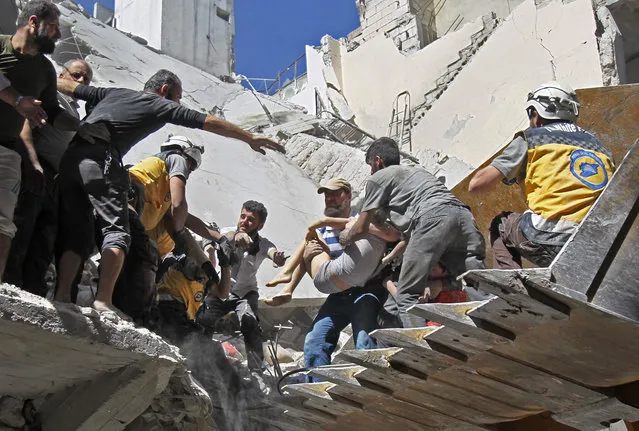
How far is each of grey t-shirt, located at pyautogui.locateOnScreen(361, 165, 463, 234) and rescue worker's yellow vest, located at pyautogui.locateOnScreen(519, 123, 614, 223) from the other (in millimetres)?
780

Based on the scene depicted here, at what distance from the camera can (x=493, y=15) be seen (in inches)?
707

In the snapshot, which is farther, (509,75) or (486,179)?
(509,75)

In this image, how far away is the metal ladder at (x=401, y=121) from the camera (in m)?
18.6

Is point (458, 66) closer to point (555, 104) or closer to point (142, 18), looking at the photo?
point (142, 18)

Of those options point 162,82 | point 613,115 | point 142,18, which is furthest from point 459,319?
point 142,18

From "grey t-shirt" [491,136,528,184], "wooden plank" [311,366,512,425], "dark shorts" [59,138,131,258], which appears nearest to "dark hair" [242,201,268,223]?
"dark shorts" [59,138,131,258]

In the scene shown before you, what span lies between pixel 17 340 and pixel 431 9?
758 inches

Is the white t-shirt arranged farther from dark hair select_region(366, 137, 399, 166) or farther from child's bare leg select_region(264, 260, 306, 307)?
dark hair select_region(366, 137, 399, 166)

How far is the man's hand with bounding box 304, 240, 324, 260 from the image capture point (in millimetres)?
5375

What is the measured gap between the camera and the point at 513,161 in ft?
13.2

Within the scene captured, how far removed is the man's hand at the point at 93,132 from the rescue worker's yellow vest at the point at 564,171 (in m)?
2.13

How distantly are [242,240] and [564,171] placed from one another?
8.79ft

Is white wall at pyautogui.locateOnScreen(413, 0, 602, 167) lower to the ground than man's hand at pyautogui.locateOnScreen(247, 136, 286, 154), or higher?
higher

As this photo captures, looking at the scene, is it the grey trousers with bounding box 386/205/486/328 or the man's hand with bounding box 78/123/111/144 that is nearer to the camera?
the man's hand with bounding box 78/123/111/144
